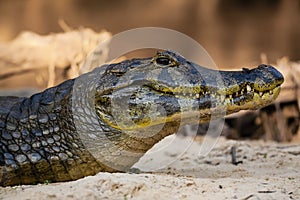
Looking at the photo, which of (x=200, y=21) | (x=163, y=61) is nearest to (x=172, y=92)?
(x=163, y=61)

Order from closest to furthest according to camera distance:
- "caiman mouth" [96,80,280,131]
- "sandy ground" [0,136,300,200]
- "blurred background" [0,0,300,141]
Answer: "sandy ground" [0,136,300,200] < "caiman mouth" [96,80,280,131] < "blurred background" [0,0,300,141]

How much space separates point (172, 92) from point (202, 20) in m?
5.83

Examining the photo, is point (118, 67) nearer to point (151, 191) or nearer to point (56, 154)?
point (56, 154)

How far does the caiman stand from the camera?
3.91m

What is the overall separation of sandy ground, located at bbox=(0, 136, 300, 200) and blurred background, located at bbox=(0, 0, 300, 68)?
4.38m

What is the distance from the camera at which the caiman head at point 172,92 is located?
389 cm

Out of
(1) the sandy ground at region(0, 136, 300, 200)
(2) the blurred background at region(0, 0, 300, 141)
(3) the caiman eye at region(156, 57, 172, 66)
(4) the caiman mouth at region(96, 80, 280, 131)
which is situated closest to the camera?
(1) the sandy ground at region(0, 136, 300, 200)

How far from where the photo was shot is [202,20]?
9.57 m

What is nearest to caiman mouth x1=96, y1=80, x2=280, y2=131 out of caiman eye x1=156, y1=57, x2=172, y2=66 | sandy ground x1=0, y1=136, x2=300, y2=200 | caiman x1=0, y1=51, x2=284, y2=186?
caiman x1=0, y1=51, x2=284, y2=186

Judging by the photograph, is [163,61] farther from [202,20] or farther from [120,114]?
[202,20]

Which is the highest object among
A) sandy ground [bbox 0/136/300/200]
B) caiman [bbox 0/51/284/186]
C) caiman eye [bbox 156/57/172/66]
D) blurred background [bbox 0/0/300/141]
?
blurred background [bbox 0/0/300/141]

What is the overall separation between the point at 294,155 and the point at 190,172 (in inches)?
47.1

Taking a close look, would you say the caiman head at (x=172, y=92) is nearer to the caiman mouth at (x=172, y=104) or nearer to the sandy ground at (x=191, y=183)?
the caiman mouth at (x=172, y=104)

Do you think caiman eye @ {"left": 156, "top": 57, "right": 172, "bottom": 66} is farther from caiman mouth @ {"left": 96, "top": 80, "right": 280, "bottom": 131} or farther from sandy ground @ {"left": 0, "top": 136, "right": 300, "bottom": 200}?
sandy ground @ {"left": 0, "top": 136, "right": 300, "bottom": 200}
